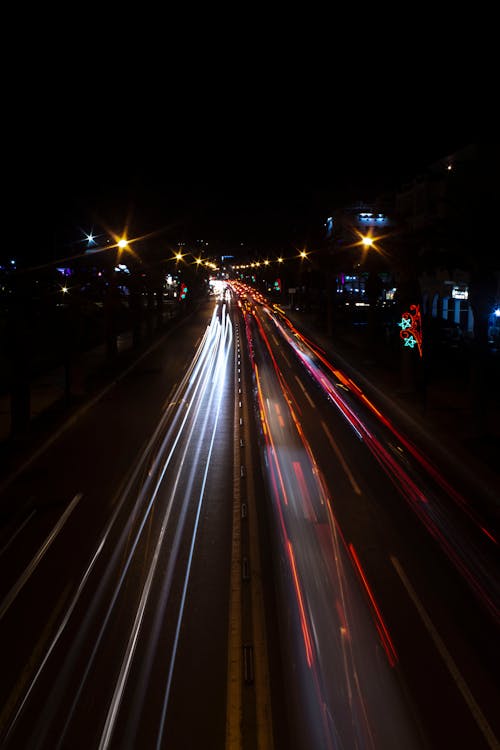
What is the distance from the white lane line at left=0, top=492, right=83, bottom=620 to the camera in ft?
31.0

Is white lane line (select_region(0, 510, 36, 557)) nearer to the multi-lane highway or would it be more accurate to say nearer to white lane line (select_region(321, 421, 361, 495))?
the multi-lane highway

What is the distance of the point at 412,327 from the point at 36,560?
18.1 meters

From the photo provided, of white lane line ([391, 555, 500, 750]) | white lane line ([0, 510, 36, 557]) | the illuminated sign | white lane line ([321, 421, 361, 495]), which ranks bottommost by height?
white lane line ([391, 555, 500, 750])

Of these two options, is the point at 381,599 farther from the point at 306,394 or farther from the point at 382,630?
the point at 306,394

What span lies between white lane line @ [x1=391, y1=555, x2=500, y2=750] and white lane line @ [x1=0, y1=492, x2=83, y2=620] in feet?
18.8

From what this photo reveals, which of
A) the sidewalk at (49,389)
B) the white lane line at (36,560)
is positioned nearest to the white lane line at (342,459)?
the white lane line at (36,560)

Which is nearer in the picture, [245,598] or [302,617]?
[302,617]

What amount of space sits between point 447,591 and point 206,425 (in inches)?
477

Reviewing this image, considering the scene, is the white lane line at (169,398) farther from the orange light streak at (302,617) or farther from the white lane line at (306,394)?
the orange light streak at (302,617)

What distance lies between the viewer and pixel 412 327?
25.3 meters

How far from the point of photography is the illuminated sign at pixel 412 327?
→ 24.6 m

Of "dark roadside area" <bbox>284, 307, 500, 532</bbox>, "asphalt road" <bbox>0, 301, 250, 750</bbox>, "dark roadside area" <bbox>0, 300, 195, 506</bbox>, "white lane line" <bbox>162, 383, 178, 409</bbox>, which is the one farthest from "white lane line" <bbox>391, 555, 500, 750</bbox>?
"white lane line" <bbox>162, 383, 178, 409</bbox>

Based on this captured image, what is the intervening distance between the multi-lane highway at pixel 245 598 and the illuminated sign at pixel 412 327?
7.02 metres

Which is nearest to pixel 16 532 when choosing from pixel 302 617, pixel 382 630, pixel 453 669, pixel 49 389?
pixel 302 617
